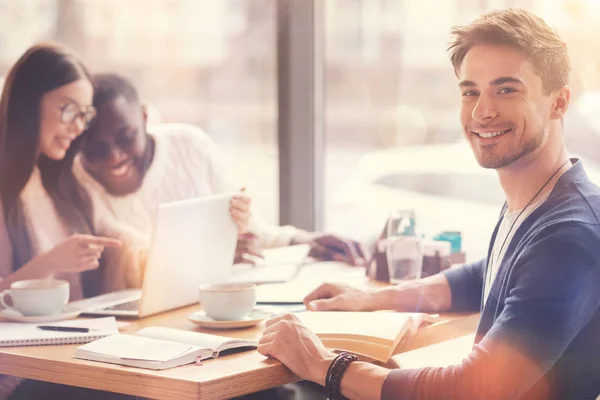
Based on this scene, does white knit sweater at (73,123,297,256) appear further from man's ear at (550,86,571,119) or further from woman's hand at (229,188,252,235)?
man's ear at (550,86,571,119)

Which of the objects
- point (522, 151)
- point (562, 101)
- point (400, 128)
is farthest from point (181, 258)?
point (400, 128)

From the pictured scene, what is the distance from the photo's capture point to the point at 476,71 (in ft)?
5.65

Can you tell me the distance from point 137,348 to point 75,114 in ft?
3.11

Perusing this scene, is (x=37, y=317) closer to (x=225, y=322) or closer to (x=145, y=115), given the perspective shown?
(x=225, y=322)

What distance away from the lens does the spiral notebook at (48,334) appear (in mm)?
1717

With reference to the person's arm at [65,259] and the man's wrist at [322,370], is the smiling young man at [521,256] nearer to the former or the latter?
the man's wrist at [322,370]

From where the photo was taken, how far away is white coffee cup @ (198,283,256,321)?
1.84 metres

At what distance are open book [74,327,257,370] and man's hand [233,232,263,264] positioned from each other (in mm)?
797

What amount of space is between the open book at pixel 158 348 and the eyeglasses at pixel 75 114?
0.82 m

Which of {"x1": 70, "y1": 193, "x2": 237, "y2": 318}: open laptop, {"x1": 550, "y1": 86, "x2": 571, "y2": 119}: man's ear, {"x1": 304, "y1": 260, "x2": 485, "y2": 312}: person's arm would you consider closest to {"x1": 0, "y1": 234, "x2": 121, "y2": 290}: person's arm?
{"x1": 70, "y1": 193, "x2": 237, "y2": 318}: open laptop

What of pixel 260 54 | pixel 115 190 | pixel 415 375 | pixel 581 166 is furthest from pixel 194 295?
pixel 260 54

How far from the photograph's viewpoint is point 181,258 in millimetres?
1996

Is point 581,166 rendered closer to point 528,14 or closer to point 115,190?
point 528,14

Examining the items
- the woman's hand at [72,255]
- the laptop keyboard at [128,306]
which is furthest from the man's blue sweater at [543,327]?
the woman's hand at [72,255]
